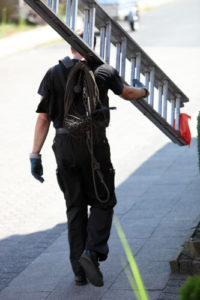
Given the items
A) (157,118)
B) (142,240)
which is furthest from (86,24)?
(142,240)

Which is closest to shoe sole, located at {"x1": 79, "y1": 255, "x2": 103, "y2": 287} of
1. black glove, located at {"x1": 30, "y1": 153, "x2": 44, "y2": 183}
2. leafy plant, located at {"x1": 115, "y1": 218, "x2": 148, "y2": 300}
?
leafy plant, located at {"x1": 115, "y1": 218, "x2": 148, "y2": 300}

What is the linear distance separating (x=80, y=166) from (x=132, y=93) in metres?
0.78

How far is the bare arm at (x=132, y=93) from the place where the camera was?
20.2 feet

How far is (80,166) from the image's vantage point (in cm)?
599

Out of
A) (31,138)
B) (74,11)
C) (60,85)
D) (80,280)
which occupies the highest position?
(74,11)

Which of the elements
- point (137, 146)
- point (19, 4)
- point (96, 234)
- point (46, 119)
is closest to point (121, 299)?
point (96, 234)

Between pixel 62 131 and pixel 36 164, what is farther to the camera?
pixel 36 164

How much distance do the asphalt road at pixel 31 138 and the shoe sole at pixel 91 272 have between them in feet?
3.66

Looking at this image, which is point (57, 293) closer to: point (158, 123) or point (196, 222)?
point (196, 222)

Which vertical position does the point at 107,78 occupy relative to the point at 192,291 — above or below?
above

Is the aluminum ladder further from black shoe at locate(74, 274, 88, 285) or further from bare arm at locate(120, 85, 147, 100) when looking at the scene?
black shoe at locate(74, 274, 88, 285)

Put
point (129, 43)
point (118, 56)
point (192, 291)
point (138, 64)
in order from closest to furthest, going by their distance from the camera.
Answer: point (192, 291)
point (118, 56)
point (129, 43)
point (138, 64)

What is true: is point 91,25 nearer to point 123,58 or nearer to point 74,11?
point 74,11

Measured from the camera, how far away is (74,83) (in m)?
5.90
